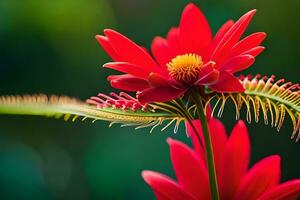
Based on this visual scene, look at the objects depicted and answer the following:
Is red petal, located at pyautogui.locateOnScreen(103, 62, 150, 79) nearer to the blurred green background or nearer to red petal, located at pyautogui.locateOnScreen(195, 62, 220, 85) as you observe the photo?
red petal, located at pyautogui.locateOnScreen(195, 62, 220, 85)

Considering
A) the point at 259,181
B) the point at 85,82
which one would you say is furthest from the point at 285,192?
the point at 85,82

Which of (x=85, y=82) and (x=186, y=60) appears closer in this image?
(x=186, y=60)

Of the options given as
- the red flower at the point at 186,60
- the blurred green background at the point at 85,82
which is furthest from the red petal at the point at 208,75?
the blurred green background at the point at 85,82

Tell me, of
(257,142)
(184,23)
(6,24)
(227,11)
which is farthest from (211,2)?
(184,23)

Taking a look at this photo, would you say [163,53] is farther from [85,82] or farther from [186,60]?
[85,82]

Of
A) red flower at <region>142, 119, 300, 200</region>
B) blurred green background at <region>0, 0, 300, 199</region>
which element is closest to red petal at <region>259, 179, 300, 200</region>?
red flower at <region>142, 119, 300, 200</region>

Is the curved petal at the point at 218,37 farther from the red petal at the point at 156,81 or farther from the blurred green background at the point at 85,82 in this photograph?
the blurred green background at the point at 85,82

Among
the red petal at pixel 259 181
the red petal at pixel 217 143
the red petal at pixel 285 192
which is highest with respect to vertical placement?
the red petal at pixel 217 143

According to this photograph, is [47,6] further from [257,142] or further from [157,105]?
[157,105]
